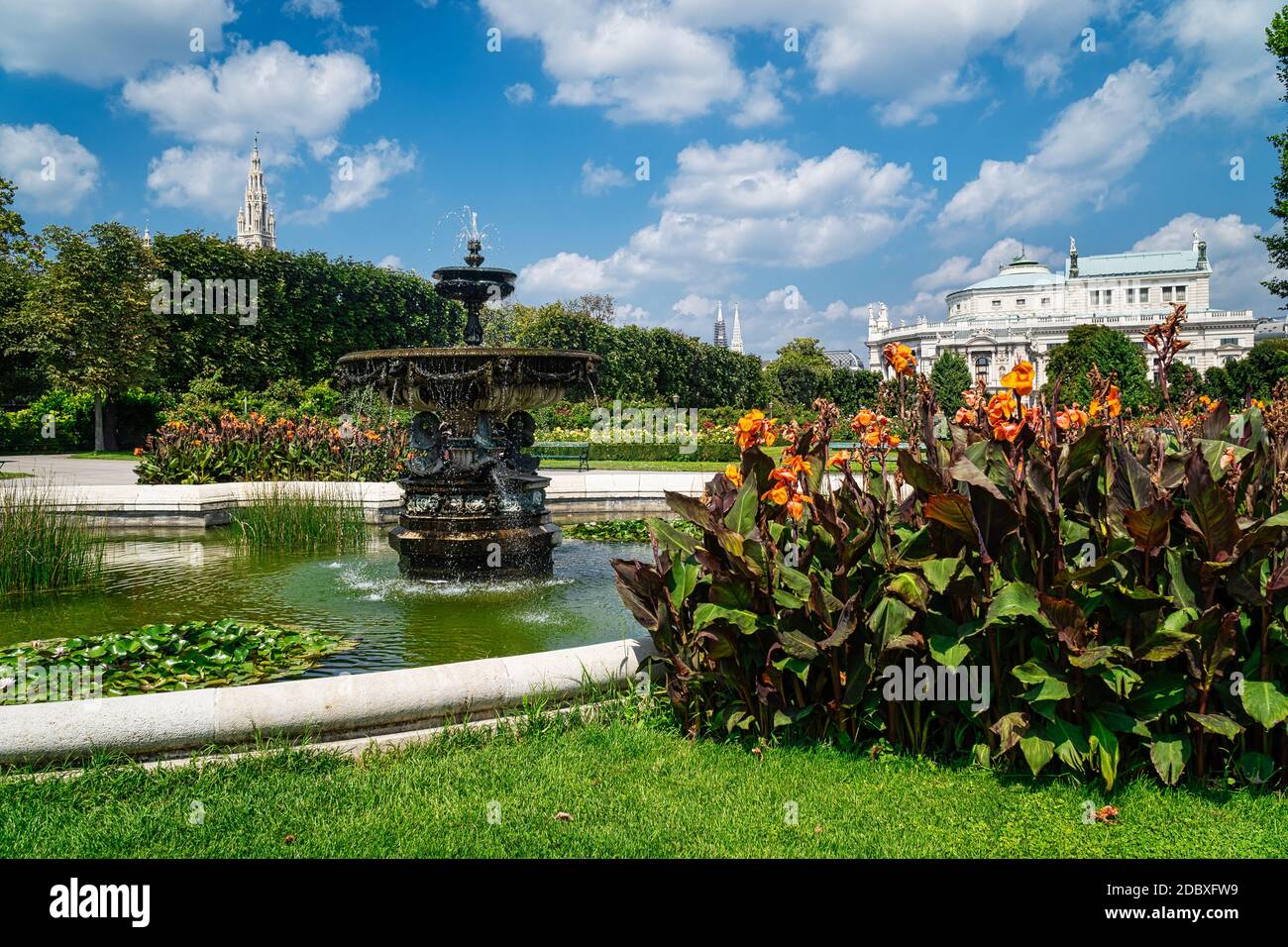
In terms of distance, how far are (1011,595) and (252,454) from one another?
41.3 ft

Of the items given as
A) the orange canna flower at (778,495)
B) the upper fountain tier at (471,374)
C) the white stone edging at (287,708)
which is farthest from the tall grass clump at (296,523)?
the orange canna flower at (778,495)

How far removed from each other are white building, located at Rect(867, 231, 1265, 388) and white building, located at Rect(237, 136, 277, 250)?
7549 centimetres

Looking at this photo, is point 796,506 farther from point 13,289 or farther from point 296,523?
point 13,289

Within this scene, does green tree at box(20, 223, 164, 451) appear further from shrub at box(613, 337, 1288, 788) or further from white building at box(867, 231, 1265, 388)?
white building at box(867, 231, 1265, 388)

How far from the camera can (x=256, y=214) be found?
106m

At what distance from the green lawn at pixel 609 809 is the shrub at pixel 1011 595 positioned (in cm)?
21

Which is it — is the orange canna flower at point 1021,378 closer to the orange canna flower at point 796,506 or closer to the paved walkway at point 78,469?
the orange canna flower at point 796,506

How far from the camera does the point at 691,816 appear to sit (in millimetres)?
3209

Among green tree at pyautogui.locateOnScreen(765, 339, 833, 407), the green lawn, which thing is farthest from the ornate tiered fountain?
green tree at pyautogui.locateOnScreen(765, 339, 833, 407)

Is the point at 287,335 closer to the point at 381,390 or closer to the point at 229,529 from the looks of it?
the point at 229,529

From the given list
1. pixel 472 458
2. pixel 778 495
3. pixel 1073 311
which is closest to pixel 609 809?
pixel 778 495

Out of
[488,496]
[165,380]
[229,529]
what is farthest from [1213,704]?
[165,380]

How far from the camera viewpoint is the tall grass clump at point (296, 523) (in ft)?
30.0
